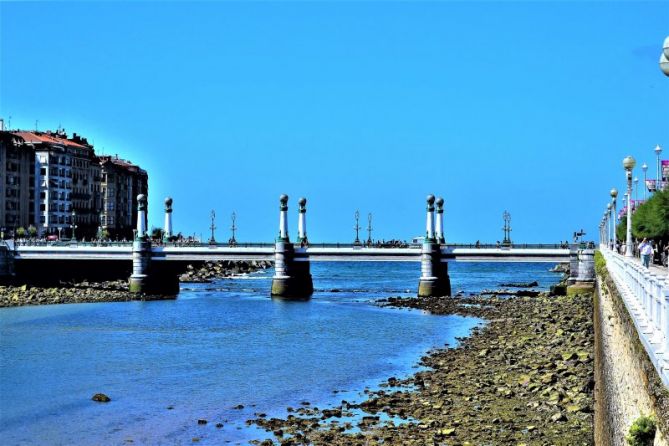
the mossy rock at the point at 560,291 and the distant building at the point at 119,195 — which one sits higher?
the distant building at the point at 119,195

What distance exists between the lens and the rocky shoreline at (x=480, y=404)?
79.2 feet

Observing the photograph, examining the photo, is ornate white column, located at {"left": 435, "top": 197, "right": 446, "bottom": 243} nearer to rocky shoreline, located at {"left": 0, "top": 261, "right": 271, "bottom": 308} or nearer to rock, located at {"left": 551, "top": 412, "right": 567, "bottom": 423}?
rocky shoreline, located at {"left": 0, "top": 261, "right": 271, "bottom": 308}

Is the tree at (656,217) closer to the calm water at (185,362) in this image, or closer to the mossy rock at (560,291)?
the mossy rock at (560,291)

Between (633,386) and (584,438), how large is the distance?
21.0 feet

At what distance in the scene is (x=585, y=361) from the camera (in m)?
33.5

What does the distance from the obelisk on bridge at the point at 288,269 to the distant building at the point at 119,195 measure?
85.3 meters

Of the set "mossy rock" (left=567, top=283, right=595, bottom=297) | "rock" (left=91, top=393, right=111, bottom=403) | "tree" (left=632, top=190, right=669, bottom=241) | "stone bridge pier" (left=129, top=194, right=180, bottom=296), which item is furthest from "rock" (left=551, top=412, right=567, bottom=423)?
"stone bridge pier" (left=129, top=194, right=180, bottom=296)

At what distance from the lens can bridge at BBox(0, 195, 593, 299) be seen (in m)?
80.2

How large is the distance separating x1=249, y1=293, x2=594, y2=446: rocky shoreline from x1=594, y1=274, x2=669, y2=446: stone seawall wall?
87.2 inches

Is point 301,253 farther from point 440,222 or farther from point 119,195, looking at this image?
point 119,195

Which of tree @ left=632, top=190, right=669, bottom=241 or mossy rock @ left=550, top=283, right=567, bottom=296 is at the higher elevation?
tree @ left=632, top=190, right=669, bottom=241

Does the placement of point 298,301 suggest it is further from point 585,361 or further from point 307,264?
point 585,361

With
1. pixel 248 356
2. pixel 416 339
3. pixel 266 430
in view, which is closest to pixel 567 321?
pixel 416 339

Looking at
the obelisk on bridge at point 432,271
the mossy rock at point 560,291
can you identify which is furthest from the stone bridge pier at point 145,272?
the mossy rock at point 560,291
